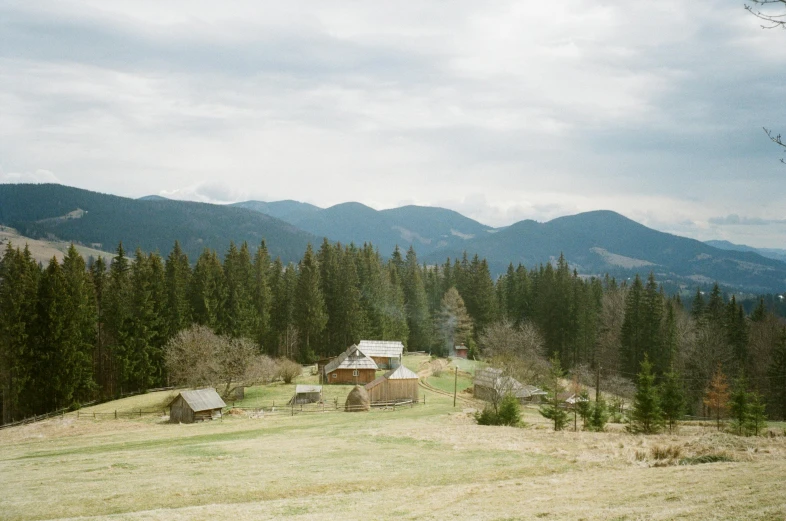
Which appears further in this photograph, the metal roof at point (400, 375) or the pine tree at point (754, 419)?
the metal roof at point (400, 375)

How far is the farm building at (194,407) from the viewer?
43.4 m

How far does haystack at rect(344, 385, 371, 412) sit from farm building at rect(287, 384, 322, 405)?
3.23m

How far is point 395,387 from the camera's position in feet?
184

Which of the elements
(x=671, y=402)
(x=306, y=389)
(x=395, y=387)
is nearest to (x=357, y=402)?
(x=306, y=389)

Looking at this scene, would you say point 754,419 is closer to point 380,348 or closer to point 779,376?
point 779,376

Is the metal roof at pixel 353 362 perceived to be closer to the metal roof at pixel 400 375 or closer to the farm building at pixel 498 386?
the metal roof at pixel 400 375

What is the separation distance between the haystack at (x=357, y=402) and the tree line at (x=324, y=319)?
15.7 metres

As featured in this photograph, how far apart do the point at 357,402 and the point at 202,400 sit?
14.9 meters

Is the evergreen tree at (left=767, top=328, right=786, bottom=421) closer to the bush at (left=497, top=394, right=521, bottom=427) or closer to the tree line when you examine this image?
the tree line

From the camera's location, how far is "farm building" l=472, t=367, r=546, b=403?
145 ft

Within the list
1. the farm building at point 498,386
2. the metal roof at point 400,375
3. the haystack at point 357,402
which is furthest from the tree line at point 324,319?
the haystack at point 357,402

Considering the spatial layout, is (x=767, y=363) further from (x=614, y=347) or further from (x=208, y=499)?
(x=208, y=499)

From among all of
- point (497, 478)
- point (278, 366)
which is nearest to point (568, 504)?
point (497, 478)

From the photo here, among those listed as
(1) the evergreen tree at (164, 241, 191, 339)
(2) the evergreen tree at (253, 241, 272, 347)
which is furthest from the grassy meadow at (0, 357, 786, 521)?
(2) the evergreen tree at (253, 241, 272, 347)
